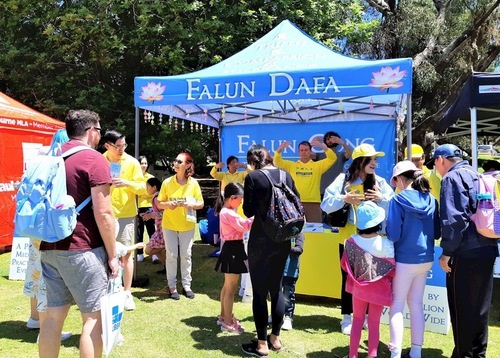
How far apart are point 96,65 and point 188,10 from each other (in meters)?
3.02

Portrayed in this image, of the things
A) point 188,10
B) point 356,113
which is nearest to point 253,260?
point 356,113

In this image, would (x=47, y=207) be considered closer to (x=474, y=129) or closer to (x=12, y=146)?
(x=474, y=129)

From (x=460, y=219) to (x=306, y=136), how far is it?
→ 12.4 feet

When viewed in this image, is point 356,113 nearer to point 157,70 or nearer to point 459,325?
point 459,325

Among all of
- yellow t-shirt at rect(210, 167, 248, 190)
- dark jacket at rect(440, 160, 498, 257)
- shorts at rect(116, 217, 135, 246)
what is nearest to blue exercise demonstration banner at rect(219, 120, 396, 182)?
yellow t-shirt at rect(210, 167, 248, 190)

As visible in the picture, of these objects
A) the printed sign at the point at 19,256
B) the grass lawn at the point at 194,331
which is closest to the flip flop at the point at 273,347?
the grass lawn at the point at 194,331

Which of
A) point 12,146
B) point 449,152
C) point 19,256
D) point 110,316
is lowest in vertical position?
point 19,256

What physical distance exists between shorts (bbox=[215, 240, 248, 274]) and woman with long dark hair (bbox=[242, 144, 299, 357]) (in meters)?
0.48

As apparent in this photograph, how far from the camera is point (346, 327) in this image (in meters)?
4.05

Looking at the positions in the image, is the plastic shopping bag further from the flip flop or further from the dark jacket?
the dark jacket

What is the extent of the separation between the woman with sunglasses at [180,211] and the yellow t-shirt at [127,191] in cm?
35

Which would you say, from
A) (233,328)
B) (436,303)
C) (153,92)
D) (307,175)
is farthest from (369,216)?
(153,92)

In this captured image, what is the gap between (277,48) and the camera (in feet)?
18.4

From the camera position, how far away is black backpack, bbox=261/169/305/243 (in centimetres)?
320
